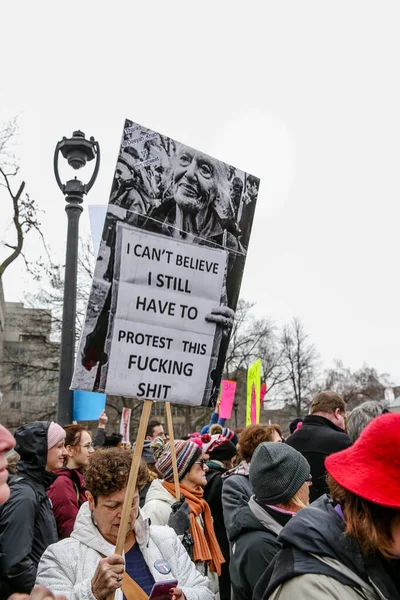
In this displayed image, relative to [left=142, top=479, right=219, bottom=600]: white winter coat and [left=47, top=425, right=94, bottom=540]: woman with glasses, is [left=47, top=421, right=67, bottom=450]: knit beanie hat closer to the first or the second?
[left=47, top=425, right=94, bottom=540]: woman with glasses

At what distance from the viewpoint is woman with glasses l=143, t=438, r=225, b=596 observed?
4141 millimetres

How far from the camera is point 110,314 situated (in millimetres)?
3082

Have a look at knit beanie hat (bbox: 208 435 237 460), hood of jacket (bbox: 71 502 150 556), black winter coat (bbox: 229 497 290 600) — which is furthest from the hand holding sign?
knit beanie hat (bbox: 208 435 237 460)

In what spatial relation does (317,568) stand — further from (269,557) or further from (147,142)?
(147,142)

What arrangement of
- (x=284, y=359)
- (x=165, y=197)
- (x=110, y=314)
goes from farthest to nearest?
(x=284, y=359)
(x=165, y=197)
(x=110, y=314)

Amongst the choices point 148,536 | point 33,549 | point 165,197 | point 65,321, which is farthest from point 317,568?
point 65,321

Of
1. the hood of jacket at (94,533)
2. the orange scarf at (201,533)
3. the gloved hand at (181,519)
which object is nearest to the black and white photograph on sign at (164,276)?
the hood of jacket at (94,533)

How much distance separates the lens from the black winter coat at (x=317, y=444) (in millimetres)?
4395

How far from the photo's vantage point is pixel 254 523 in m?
2.99

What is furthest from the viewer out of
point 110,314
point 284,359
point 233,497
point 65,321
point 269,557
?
point 284,359

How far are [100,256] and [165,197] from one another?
52 cm

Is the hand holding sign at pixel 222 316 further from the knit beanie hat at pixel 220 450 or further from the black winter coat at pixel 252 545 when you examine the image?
the knit beanie hat at pixel 220 450

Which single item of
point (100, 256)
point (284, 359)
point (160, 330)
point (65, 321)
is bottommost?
point (284, 359)

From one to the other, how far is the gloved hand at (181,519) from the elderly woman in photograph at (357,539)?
2.39 m
